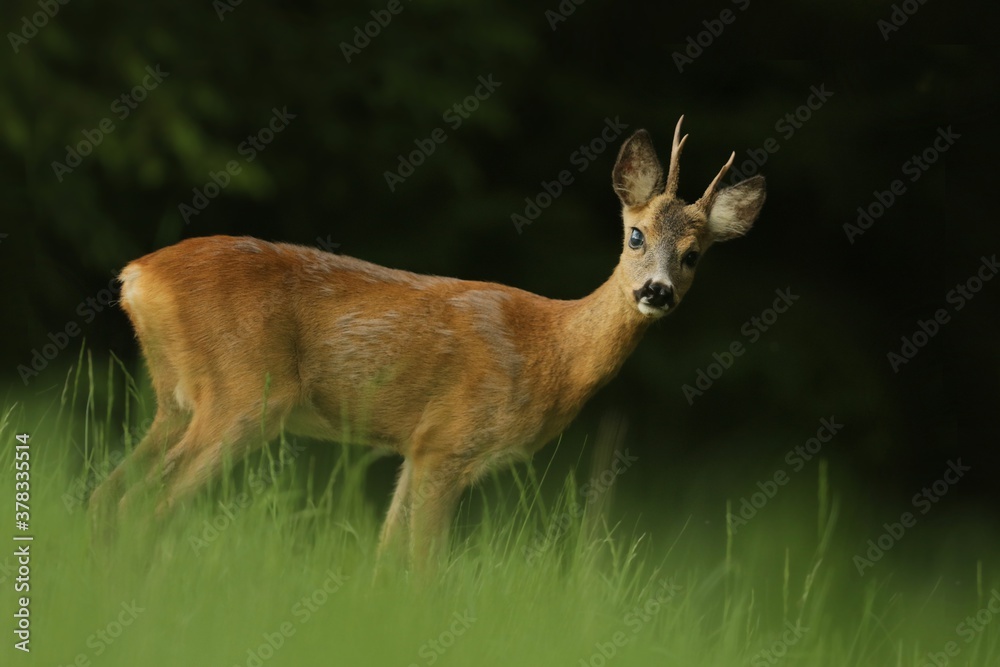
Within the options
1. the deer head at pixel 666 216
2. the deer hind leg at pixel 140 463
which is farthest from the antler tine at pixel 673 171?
the deer hind leg at pixel 140 463

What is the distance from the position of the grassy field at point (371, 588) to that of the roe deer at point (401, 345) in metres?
0.22

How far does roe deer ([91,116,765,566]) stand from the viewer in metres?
5.83

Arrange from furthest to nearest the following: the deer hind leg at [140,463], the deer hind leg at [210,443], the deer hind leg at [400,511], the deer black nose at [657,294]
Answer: the deer hind leg at [400,511] → the deer black nose at [657,294] → the deer hind leg at [210,443] → the deer hind leg at [140,463]

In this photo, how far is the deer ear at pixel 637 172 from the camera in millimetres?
6164

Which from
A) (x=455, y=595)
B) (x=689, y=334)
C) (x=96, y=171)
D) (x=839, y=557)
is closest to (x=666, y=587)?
(x=455, y=595)

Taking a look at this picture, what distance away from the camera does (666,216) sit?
609 cm

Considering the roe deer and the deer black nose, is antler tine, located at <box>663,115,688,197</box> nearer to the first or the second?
the roe deer

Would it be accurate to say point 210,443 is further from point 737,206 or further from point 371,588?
point 737,206

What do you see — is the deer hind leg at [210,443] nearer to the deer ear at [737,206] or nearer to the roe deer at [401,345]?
the roe deer at [401,345]

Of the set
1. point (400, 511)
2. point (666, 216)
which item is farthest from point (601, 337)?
point (400, 511)

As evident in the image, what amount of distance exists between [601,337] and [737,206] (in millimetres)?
846

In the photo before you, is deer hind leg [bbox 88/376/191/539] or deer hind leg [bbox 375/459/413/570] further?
deer hind leg [bbox 375/459/413/570]

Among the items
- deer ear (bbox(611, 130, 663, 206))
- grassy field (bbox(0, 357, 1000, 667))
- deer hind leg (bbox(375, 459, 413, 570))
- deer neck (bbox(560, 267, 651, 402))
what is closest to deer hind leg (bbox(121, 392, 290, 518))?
grassy field (bbox(0, 357, 1000, 667))

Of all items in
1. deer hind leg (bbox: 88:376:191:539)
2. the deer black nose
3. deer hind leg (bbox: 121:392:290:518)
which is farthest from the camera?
the deer black nose
